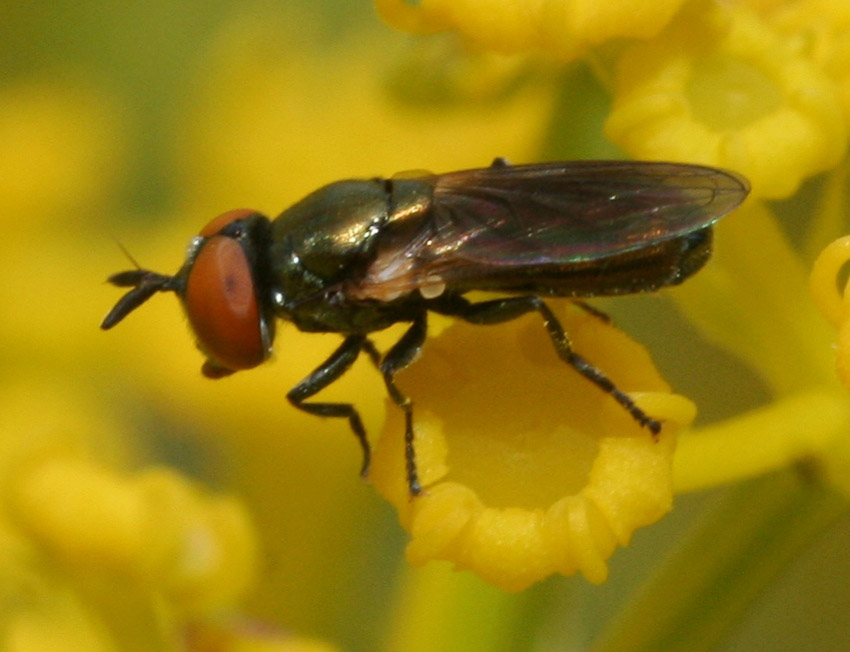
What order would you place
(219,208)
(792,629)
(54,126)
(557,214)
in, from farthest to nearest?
(54,126) < (219,208) < (792,629) < (557,214)

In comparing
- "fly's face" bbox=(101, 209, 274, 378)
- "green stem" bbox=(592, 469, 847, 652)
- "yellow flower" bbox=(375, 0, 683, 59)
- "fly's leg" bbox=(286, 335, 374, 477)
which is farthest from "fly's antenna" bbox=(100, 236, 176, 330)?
"green stem" bbox=(592, 469, 847, 652)

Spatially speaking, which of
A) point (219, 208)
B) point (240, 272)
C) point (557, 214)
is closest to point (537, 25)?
point (557, 214)

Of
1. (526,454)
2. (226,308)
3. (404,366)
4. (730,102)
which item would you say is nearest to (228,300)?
(226,308)

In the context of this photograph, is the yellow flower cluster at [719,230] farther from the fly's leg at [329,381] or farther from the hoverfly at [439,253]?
the fly's leg at [329,381]

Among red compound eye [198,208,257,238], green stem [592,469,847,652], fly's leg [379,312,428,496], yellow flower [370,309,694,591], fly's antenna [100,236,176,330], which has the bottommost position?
green stem [592,469,847,652]

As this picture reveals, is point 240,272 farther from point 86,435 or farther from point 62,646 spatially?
point 86,435

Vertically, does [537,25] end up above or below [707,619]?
above

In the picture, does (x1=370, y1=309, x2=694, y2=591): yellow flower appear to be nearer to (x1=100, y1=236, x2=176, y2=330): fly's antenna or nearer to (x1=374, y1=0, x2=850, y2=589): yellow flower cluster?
(x1=374, y1=0, x2=850, y2=589): yellow flower cluster

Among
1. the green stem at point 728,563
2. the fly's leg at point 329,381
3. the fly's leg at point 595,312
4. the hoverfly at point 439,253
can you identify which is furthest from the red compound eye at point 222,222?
the green stem at point 728,563
